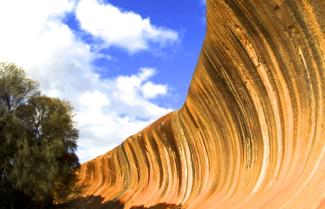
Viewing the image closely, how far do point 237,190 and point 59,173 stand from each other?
45.9 ft

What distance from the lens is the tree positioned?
26625 mm

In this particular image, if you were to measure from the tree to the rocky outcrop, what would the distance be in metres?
6.79

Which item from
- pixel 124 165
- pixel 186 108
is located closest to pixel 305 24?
pixel 186 108

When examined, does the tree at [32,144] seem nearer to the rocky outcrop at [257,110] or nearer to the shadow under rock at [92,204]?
the shadow under rock at [92,204]

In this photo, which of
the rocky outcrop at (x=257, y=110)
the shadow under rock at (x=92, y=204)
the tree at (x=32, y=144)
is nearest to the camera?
the rocky outcrop at (x=257, y=110)

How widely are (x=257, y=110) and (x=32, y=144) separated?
1600cm

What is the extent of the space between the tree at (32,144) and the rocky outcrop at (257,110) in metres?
6.79

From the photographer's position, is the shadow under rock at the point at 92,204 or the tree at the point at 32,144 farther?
the shadow under rock at the point at 92,204

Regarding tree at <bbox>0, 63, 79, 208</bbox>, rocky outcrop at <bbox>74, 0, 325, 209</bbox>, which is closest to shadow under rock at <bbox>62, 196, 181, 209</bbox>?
tree at <bbox>0, 63, 79, 208</bbox>

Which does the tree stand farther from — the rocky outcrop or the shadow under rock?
the rocky outcrop

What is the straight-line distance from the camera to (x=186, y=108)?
2316cm

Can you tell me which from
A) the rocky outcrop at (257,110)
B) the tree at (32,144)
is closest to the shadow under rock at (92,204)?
the tree at (32,144)

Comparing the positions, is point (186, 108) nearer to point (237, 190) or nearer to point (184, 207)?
point (184, 207)

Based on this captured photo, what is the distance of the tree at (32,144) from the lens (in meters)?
26.6
